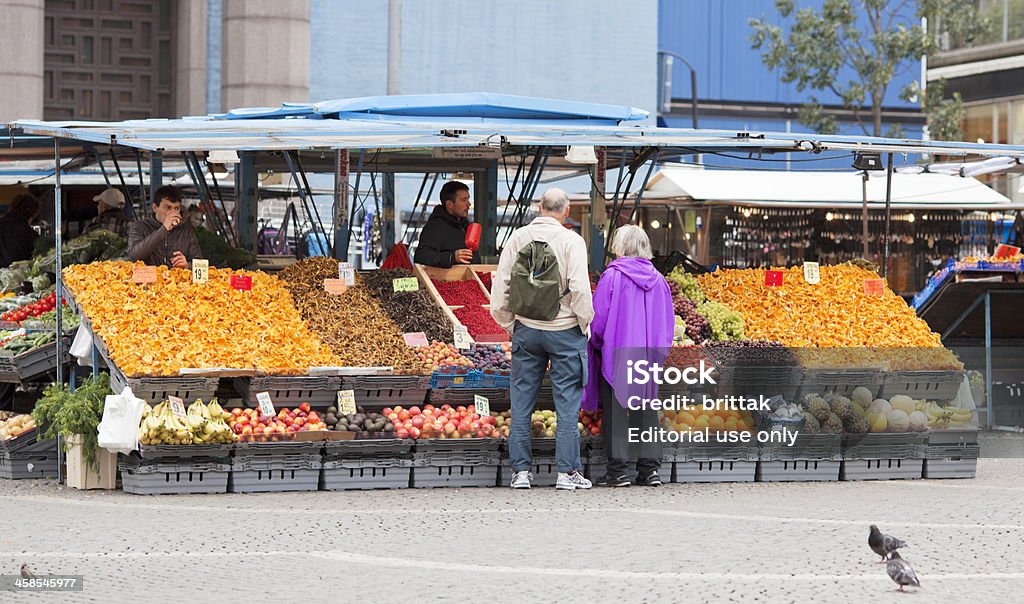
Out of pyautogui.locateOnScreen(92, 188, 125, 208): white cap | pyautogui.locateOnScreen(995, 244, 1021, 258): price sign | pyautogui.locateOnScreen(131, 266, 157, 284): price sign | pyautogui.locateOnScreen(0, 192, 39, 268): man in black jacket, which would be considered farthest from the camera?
pyautogui.locateOnScreen(995, 244, 1021, 258): price sign

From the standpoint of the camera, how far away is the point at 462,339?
434 inches

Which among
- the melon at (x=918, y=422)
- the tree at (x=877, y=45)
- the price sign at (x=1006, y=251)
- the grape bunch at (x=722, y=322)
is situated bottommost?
the melon at (x=918, y=422)

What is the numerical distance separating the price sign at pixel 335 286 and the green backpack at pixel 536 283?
Answer: 1.85m

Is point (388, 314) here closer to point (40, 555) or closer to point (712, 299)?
point (712, 299)

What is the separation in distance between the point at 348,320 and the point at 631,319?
86.7 inches

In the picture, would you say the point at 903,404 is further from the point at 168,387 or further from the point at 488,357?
the point at 168,387

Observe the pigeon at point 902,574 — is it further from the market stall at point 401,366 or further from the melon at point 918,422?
the melon at point 918,422

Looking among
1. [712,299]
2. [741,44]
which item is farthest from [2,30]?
[741,44]

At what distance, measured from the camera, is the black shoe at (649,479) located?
1062 cm

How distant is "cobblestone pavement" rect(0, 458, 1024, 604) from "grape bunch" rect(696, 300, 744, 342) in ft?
4.37

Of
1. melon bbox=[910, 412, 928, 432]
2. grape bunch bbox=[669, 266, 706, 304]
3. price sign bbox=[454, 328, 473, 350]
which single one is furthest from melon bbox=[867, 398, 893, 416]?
price sign bbox=[454, 328, 473, 350]

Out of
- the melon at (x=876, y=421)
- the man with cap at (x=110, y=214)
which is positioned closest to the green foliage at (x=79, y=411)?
the melon at (x=876, y=421)

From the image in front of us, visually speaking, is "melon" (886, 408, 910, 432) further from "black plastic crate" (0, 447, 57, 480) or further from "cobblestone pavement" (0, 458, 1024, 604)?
"black plastic crate" (0, 447, 57, 480)

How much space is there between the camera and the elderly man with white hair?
10039mm
